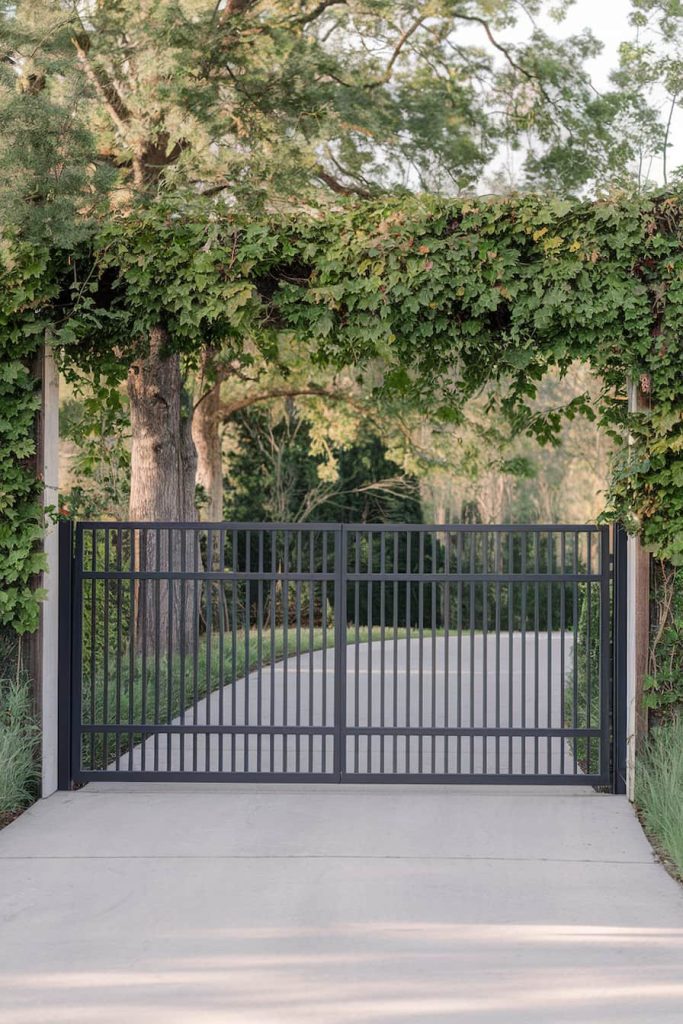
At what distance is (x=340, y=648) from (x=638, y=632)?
6.37ft

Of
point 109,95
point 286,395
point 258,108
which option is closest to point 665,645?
point 258,108

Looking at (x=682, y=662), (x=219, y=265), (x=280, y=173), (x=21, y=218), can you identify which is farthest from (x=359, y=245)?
(x=280, y=173)

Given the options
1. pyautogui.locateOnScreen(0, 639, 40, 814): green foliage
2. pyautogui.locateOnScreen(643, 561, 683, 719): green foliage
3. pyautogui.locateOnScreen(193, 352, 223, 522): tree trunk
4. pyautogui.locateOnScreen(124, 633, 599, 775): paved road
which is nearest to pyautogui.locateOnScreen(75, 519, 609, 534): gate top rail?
pyautogui.locateOnScreen(643, 561, 683, 719): green foliage

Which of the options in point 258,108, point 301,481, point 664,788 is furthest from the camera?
point 301,481

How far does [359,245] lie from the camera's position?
7227 mm

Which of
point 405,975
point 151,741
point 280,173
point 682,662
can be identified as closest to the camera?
point 405,975

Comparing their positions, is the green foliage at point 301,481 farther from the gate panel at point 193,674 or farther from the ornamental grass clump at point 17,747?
the ornamental grass clump at point 17,747

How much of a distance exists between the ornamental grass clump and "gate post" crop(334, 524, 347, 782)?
197cm

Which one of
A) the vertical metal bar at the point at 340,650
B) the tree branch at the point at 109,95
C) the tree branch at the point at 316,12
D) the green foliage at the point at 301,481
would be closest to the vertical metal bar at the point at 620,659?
the vertical metal bar at the point at 340,650

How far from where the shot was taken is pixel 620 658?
7.59m

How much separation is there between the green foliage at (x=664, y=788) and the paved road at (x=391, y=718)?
558mm

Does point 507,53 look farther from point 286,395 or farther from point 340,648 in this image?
point 340,648

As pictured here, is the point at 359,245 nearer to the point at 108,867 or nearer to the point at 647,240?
the point at 647,240

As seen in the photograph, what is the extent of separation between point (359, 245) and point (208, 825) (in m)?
3.69
